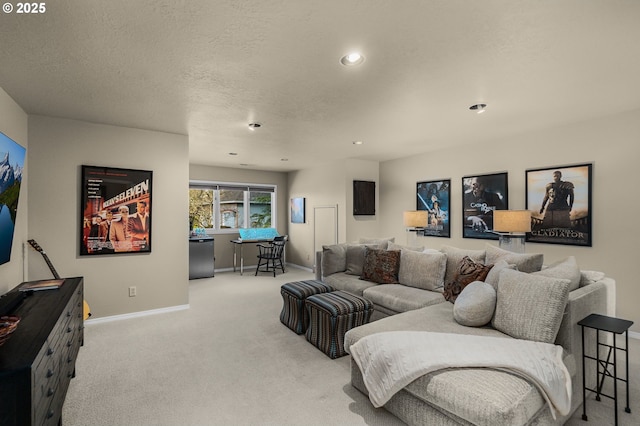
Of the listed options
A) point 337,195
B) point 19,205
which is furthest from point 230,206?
point 19,205

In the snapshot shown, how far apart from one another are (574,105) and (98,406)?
5061mm

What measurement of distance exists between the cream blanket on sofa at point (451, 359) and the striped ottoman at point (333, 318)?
31.6 inches

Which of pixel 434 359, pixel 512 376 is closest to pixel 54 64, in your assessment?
pixel 434 359

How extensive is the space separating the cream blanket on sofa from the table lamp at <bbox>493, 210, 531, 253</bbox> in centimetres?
205

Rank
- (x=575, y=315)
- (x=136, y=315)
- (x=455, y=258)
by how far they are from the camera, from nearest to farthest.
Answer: (x=575, y=315)
(x=455, y=258)
(x=136, y=315)

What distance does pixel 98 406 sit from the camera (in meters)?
2.20

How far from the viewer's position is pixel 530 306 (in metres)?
2.08

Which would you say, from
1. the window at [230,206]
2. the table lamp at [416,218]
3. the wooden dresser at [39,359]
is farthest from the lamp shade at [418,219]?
the wooden dresser at [39,359]

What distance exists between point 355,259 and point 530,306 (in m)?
2.48

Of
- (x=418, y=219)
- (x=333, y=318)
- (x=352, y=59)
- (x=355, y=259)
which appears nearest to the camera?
(x=352, y=59)

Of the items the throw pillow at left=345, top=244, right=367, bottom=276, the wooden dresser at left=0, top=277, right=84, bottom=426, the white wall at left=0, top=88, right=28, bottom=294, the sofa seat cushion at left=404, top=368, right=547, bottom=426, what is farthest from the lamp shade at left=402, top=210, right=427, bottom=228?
the white wall at left=0, top=88, right=28, bottom=294

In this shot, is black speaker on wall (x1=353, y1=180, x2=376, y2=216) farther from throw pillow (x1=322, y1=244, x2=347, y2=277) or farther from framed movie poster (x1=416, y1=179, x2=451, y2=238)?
throw pillow (x1=322, y1=244, x2=347, y2=277)

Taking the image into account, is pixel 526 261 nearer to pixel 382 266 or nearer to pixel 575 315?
pixel 575 315

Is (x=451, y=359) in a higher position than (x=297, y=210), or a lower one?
lower
